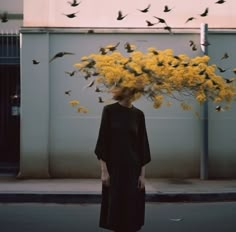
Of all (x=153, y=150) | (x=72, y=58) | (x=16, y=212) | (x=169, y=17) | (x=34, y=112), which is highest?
(x=169, y=17)

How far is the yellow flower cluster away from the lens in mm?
10133

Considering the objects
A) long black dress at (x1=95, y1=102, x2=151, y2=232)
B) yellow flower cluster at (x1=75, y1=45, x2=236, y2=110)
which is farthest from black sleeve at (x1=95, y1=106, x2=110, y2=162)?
yellow flower cluster at (x1=75, y1=45, x2=236, y2=110)

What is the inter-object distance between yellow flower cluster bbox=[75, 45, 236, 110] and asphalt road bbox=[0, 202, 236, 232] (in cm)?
222

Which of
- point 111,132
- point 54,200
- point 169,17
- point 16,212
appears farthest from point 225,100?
point 111,132

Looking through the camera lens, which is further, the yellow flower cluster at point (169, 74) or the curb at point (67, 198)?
the yellow flower cluster at point (169, 74)

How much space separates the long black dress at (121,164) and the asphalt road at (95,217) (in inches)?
81.1

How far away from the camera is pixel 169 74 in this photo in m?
10.6

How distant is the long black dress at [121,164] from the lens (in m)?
5.29

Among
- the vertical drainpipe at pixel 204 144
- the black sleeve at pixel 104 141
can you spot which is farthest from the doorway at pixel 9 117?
the black sleeve at pixel 104 141

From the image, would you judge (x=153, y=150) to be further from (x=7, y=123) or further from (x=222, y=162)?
(x=7, y=123)

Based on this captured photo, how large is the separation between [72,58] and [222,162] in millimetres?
3882

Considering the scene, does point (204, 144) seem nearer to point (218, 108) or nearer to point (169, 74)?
point (218, 108)

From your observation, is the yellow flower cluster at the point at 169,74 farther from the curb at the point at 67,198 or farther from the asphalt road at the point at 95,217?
the asphalt road at the point at 95,217

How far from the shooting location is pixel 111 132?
5324 mm
